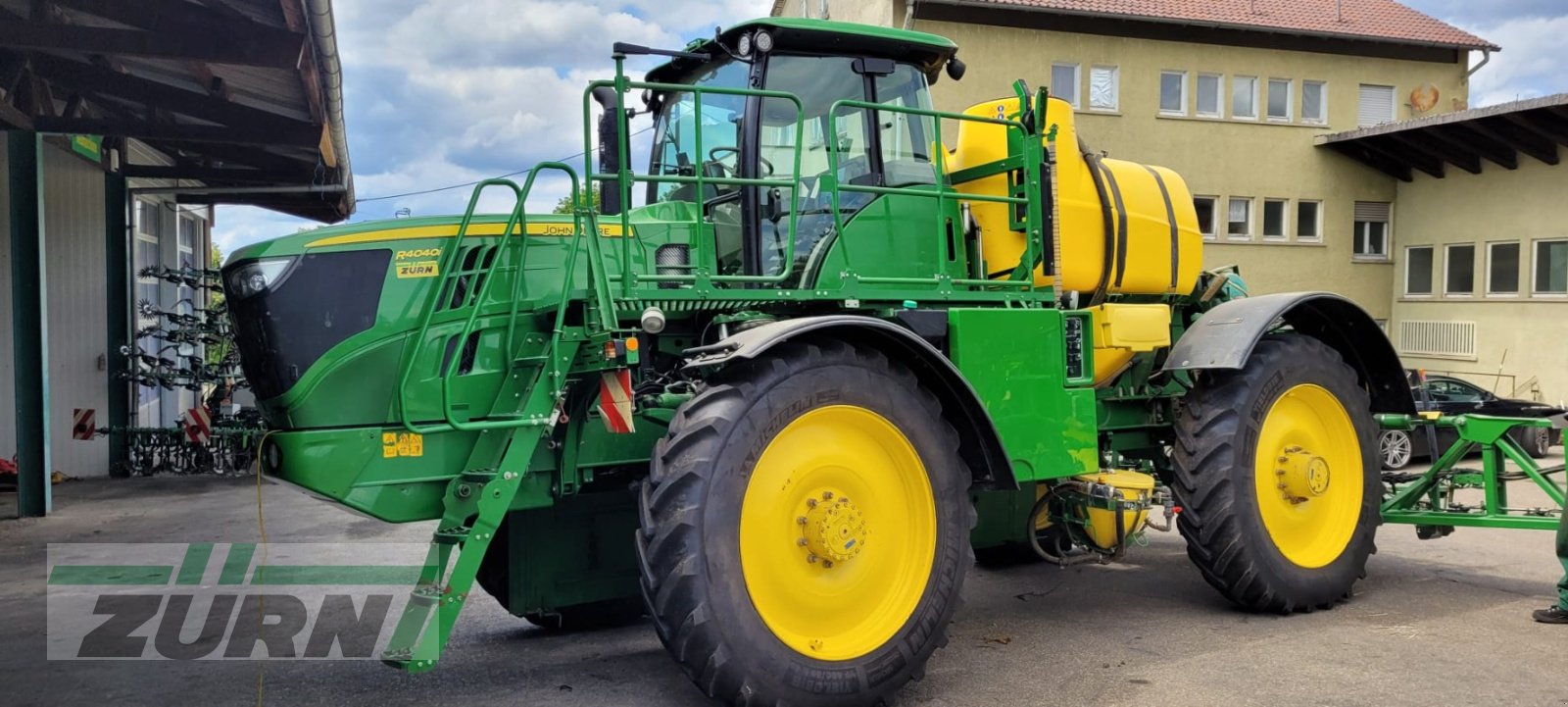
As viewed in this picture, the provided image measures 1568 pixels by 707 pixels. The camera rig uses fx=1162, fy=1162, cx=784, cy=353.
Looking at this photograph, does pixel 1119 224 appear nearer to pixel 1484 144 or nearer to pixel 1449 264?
pixel 1484 144

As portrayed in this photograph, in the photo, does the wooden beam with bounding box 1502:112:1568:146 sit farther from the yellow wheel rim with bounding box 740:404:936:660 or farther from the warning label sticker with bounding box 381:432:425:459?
the warning label sticker with bounding box 381:432:425:459

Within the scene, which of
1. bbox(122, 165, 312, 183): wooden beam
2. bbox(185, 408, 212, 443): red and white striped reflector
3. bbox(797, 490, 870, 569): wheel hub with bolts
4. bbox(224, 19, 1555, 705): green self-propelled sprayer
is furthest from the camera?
bbox(122, 165, 312, 183): wooden beam

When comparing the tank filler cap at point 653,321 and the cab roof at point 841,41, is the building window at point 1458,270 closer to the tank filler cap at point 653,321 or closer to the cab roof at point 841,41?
the cab roof at point 841,41

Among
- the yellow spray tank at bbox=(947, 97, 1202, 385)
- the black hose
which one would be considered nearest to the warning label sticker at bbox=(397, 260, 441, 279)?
the yellow spray tank at bbox=(947, 97, 1202, 385)

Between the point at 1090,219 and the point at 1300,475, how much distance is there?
6.31ft

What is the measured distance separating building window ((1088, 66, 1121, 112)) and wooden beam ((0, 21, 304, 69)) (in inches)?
655

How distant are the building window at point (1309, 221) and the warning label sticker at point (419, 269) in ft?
76.0

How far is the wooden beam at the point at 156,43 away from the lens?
30.9 ft

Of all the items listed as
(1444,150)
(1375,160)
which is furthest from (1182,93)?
(1444,150)

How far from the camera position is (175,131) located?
12305 mm

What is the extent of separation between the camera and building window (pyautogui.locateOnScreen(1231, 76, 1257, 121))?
23969mm

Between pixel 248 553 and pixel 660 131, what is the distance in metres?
5.40

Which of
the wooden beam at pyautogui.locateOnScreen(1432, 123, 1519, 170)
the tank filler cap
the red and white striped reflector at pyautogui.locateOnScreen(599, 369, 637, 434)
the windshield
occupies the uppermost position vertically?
the wooden beam at pyautogui.locateOnScreen(1432, 123, 1519, 170)

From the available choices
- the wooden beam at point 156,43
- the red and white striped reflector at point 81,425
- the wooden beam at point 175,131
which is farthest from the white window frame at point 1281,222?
the red and white striped reflector at point 81,425
